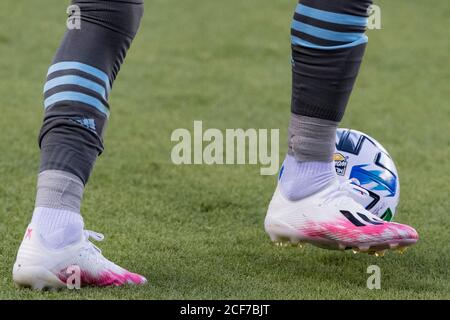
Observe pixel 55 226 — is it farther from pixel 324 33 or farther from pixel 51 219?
pixel 324 33

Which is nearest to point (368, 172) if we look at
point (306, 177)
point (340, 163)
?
point (340, 163)

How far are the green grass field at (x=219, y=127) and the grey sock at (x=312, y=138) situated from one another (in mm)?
315

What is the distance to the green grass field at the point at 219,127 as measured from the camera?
257cm

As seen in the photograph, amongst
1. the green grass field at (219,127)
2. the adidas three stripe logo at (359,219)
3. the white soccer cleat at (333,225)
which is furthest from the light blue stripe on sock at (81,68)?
the adidas three stripe logo at (359,219)

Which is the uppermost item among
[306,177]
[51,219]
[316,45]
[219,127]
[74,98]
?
[219,127]

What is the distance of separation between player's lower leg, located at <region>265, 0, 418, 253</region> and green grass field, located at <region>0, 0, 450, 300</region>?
0.42 ft

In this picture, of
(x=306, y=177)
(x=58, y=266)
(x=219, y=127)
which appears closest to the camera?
(x=58, y=266)

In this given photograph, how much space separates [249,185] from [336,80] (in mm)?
1359

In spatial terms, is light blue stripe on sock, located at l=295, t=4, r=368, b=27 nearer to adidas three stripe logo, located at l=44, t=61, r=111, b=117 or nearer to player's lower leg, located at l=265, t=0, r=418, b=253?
player's lower leg, located at l=265, t=0, r=418, b=253

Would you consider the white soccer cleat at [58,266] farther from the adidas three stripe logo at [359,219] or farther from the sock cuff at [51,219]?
the adidas three stripe logo at [359,219]

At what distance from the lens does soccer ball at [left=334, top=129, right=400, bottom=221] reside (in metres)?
2.97

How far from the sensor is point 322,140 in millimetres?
2531

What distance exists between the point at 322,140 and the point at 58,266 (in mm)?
759
